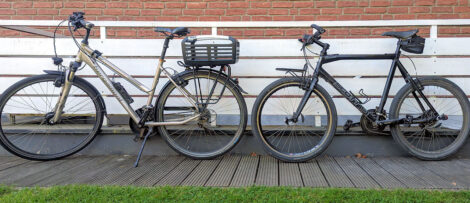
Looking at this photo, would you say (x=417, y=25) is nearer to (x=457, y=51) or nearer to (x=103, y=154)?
(x=457, y=51)

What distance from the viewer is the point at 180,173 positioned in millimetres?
2395

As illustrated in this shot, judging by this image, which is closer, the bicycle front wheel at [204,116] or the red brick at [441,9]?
the bicycle front wheel at [204,116]

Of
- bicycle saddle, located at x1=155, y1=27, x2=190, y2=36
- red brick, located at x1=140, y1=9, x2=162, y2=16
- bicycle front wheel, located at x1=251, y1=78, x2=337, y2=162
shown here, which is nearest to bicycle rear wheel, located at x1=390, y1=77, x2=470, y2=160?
bicycle front wheel, located at x1=251, y1=78, x2=337, y2=162

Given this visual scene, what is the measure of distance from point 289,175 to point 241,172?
38 cm

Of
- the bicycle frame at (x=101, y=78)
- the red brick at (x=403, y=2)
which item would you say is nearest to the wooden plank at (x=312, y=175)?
the bicycle frame at (x=101, y=78)

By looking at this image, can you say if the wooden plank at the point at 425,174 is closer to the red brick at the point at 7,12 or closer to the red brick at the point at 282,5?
the red brick at the point at 282,5

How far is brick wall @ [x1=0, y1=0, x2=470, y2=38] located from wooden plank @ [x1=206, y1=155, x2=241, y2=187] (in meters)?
1.28

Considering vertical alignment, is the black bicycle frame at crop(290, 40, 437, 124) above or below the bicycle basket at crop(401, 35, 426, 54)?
below

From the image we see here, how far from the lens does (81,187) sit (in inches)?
80.0

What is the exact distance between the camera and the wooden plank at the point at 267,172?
7.12 ft

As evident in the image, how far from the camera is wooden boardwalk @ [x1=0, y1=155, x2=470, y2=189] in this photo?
85.5 inches

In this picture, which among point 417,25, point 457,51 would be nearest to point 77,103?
point 417,25

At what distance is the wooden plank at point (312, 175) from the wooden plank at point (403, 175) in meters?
0.56

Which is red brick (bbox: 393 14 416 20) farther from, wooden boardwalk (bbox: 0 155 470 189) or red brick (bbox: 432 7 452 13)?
wooden boardwalk (bbox: 0 155 470 189)
